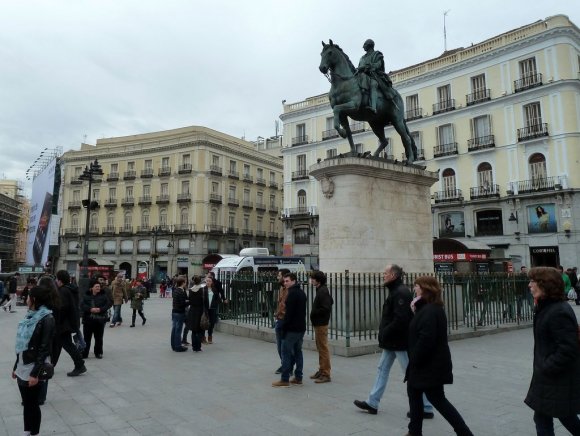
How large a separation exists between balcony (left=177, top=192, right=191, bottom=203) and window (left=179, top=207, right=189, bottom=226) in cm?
97

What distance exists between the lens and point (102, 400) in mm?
6031

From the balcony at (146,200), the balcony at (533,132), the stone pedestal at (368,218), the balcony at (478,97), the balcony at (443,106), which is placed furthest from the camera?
the balcony at (146,200)

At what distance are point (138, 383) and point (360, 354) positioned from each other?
164 inches

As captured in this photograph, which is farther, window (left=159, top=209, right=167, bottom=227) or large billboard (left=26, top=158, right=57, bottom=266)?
window (left=159, top=209, right=167, bottom=227)

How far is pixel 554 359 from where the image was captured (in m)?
3.34

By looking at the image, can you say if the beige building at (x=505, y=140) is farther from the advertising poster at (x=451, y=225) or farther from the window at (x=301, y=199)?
the window at (x=301, y=199)

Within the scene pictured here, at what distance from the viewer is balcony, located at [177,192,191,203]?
2094 inches

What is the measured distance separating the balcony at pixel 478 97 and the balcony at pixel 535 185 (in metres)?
6.68

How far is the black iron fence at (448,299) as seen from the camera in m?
10.4

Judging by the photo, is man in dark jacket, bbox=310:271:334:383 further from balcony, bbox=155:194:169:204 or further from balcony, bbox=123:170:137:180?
balcony, bbox=123:170:137:180

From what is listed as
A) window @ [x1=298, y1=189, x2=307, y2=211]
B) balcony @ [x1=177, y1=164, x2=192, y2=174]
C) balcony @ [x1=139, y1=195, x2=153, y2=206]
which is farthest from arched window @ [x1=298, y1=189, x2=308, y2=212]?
balcony @ [x1=139, y1=195, x2=153, y2=206]

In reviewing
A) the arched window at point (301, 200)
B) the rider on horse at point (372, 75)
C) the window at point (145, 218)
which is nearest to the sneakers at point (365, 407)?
the rider on horse at point (372, 75)

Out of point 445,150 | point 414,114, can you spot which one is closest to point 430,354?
point 445,150

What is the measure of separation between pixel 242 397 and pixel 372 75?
8631 mm
